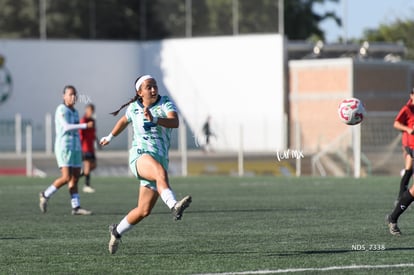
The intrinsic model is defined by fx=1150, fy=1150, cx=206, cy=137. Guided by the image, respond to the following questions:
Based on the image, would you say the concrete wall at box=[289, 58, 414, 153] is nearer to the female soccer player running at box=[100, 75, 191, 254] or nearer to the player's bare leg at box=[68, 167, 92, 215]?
the player's bare leg at box=[68, 167, 92, 215]

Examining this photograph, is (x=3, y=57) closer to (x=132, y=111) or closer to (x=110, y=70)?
(x=110, y=70)

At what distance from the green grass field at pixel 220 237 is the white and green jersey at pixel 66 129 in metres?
1.20

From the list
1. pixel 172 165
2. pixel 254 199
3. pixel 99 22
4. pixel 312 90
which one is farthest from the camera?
pixel 99 22

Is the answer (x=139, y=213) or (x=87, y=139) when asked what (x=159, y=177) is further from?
(x=87, y=139)

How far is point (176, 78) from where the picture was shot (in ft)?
197

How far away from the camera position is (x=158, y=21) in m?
61.8

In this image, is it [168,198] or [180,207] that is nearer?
[180,207]

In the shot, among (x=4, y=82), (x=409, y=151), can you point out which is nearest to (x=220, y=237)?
(x=409, y=151)

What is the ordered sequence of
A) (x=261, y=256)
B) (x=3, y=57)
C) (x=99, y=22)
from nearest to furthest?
(x=261, y=256), (x=3, y=57), (x=99, y=22)

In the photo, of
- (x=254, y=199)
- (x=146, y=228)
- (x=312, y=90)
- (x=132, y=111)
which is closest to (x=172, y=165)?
(x=312, y=90)

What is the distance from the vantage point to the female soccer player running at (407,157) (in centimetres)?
1465

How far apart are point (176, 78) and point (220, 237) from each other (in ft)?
149

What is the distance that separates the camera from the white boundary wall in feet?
182

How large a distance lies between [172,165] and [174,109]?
29552 mm
